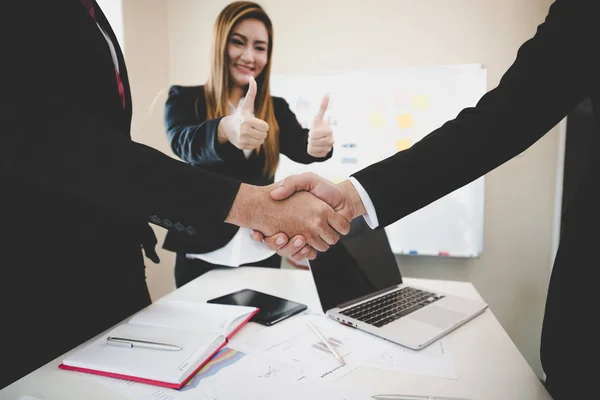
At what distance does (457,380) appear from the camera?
2.47 feet

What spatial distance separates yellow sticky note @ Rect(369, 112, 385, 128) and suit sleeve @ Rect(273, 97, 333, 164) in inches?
32.3

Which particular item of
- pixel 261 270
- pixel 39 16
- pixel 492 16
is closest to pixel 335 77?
pixel 492 16

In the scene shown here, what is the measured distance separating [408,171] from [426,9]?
6.15ft

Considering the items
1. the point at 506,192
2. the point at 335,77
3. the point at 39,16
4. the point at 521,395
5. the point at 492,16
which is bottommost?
the point at 521,395

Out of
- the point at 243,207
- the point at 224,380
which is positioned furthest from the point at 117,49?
the point at 224,380

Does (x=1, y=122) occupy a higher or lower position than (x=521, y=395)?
higher

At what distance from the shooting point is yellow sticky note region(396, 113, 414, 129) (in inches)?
95.7

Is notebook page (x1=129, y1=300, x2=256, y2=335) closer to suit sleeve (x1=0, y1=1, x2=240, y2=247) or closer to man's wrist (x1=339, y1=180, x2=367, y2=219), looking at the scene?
suit sleeve (x1=0, y1=1, x2=240, y2=247)

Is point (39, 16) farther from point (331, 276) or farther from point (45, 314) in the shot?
point (331, 276)

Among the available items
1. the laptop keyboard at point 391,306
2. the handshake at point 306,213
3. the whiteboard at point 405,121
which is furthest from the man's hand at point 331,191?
the whiteboard at point 405,121

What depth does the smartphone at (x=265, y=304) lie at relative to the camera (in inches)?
40.3

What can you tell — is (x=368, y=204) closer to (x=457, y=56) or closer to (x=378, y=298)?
(x=378, y=298)

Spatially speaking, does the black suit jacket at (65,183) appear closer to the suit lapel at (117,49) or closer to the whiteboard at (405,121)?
the suit lapel at (117,49)

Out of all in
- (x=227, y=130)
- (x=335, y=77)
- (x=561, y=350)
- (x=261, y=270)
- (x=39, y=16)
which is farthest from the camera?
(x=335, y=77)
